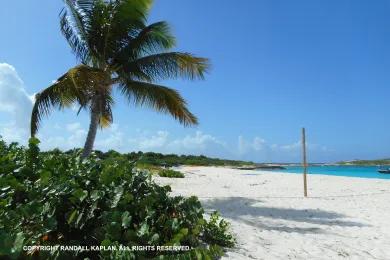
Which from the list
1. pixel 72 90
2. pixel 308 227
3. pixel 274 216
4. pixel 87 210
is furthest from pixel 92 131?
pixel 87 210

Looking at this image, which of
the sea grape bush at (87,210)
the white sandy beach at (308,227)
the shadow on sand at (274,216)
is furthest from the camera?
the shadow on sand at (274,216)

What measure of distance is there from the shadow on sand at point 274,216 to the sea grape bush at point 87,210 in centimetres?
353

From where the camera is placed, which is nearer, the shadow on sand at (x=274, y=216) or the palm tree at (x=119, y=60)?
the shadow on sand at (x=274, y=216)

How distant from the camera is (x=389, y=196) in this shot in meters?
13.5

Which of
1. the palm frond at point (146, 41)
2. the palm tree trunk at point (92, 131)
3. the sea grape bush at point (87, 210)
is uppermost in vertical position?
the palm frond at point (146, 41)

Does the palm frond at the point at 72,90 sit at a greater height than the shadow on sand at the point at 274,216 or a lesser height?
greater

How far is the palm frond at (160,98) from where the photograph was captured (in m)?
11.3

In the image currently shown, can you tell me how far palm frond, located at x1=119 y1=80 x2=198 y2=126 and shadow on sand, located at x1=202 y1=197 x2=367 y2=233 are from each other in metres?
2.60

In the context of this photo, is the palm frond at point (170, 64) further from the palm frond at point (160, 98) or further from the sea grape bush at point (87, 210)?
the sea grape bush at point (87, 210)

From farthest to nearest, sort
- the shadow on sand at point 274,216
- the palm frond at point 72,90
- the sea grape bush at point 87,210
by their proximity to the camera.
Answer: the palm frond at point 72,90 → the shadow on sand at point 274,216 → the sea grape bush at point 87,210

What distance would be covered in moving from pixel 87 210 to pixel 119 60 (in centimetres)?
869

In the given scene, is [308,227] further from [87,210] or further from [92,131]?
[92,131]

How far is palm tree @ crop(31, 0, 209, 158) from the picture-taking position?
1126cm

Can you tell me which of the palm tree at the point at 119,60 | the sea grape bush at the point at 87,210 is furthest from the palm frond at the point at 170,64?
the sea grape bush at the point at 87,210
